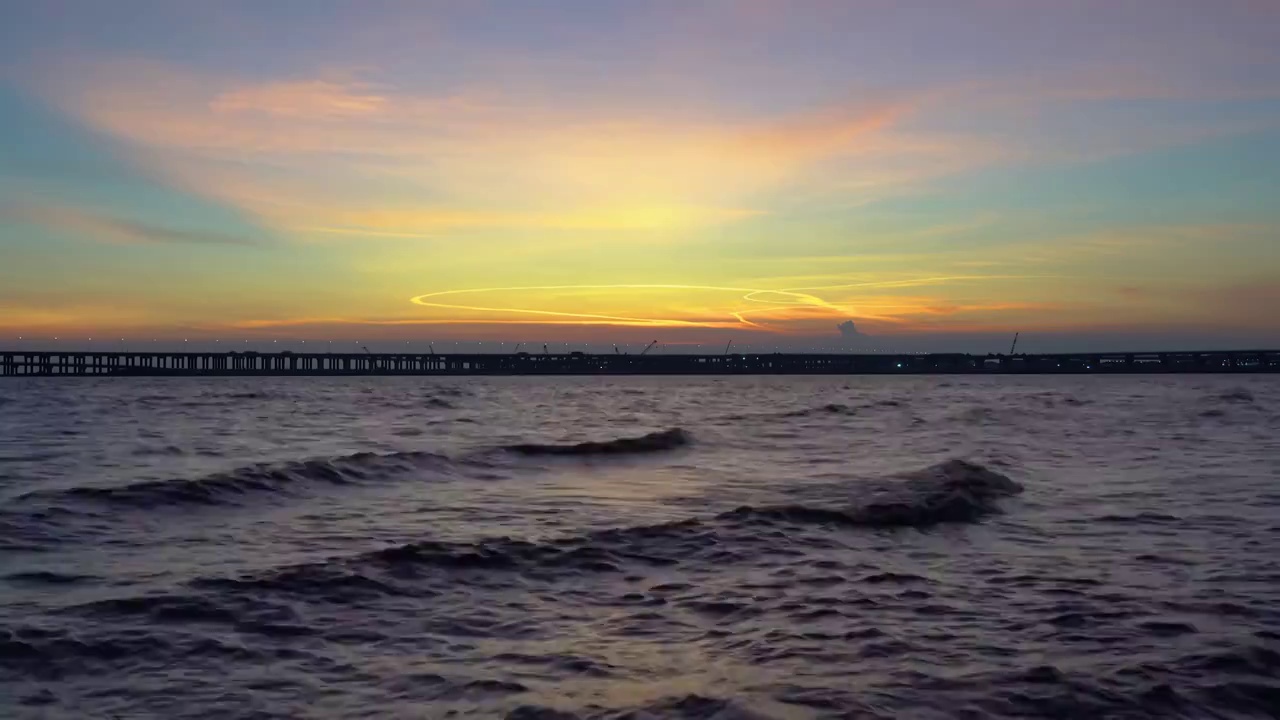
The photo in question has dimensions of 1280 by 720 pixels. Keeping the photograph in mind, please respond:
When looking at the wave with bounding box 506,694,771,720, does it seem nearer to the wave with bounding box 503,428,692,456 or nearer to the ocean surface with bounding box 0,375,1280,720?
the ocean surface with bounding box 0,375,1280,720

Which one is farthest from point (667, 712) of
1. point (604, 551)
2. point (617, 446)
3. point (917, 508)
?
point (617, 446)

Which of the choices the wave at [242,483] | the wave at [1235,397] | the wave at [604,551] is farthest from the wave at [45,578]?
the wave at [1235,397]

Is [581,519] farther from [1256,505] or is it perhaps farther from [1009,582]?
[1256,505]

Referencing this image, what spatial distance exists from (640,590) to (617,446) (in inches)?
807

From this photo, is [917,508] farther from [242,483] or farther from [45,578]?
[242,483]

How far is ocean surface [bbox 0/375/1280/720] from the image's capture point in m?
7.20

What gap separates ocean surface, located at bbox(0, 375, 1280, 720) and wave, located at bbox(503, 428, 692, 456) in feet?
18.4

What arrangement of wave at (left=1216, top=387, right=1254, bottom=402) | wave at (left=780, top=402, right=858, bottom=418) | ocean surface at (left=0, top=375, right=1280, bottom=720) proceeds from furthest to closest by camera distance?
wave at (left=1216, top=387, right=1254, bottom=402)
wave at (left=780, top=402, right=858, bottom=418)
ocean surface at (left=0, top=375, right=1280, bottom=720)

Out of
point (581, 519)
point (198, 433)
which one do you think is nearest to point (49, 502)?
point (581, 519)

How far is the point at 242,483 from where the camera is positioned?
19562 mm

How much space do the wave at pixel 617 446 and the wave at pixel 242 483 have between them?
15.7 feet

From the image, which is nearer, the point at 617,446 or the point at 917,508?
the point at 917,508

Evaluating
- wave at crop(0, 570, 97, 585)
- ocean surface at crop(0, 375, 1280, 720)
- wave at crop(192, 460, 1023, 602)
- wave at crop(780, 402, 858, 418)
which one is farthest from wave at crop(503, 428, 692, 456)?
wave at crop(0, 570, 97, 585)

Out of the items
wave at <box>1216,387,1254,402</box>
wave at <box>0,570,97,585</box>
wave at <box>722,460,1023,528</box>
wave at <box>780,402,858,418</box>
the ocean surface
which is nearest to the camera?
the ocean surface
